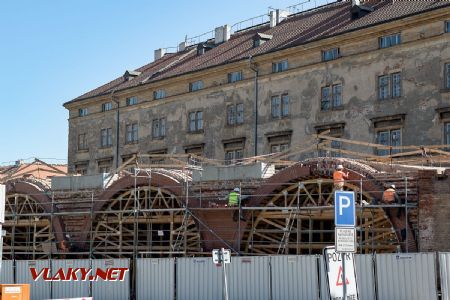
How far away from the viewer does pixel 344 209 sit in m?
13.8

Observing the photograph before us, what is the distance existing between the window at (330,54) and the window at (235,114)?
252 inches

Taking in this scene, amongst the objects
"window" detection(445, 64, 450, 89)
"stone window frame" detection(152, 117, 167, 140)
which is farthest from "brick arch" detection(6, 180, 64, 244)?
"window" detection(445, 64, 450, 89)

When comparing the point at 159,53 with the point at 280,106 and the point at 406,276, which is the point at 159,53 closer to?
the point at 280,106

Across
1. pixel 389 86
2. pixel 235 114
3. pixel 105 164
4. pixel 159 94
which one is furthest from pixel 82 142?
pixel 389 86

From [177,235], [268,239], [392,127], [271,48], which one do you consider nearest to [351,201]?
[268,239]

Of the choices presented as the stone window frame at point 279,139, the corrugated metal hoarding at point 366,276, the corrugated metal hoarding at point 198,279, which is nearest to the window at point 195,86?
the stone window frame at point 279,139

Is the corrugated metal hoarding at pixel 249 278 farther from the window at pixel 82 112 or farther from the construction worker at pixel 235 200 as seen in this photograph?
the window at pixel 82 112

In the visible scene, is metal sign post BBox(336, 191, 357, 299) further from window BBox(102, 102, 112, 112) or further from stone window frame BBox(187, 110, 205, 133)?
window BBox(102, 102, 112, 112)

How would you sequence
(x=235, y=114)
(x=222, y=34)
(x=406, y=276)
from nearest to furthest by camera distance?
(x=406, y=276) → (x=235, y=114) → (x=222, y=34)

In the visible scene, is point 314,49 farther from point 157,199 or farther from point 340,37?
point 157,199

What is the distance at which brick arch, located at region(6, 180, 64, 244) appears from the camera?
36.1 metres

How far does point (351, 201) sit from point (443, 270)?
31.3 ft

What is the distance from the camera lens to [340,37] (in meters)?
40.9

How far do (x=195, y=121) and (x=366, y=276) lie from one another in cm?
2689
